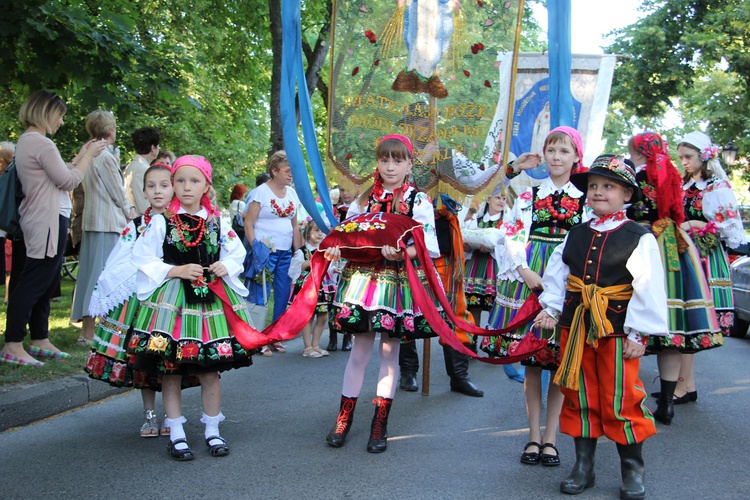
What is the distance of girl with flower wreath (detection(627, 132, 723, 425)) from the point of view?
5.60 metres

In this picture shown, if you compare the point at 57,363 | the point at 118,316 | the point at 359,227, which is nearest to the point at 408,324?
the point at 359,227

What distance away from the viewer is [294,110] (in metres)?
5.06

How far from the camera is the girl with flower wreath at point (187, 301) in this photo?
445cm

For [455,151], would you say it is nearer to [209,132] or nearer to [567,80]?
[567,80]

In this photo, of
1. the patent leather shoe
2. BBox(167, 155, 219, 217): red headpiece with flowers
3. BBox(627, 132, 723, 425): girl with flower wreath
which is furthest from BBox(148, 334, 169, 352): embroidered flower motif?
BBox(627, 132, 723, 425): girl with flower wreath

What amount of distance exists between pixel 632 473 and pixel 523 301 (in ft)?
3.91

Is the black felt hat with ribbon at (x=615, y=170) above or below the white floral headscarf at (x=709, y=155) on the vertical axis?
below

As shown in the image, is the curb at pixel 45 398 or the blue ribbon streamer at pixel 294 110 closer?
the blue ribbon streamer at pixel 294 110

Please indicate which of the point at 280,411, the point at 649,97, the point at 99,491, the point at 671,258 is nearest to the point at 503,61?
the point at 671,258

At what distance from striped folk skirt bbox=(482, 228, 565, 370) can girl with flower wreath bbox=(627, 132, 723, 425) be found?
1400 millimetres

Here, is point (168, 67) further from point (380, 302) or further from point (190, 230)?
point (380, 302)

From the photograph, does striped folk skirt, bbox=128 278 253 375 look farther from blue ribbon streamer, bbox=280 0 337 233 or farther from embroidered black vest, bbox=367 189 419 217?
embroidered black vest, bbox=367 189 419 217

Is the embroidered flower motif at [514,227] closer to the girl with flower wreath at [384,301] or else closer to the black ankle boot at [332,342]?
the girl with flower wreath at [384,301]

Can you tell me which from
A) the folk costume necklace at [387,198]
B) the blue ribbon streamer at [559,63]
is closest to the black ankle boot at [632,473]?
the folk costume necklace at [387,198]
